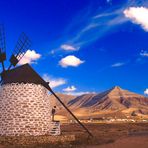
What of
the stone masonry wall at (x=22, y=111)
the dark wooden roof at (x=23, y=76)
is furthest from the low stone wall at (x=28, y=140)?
the dark wooden roof at (x=23, y=76)

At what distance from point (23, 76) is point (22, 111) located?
304cm

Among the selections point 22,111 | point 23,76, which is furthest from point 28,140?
point 23,76

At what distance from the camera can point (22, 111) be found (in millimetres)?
26531

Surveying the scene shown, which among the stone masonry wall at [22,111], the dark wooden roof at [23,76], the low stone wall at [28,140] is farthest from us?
the dark wooden roof at [23,76]

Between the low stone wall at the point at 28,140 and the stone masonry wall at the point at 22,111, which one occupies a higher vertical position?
the stone masonry wall at the point at 22,111

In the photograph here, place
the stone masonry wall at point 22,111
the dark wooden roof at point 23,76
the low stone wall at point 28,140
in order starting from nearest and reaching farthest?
the low stone wall at point 28,140 → the stone masonry wall at point 22,111 → the dark wooden roof at point 23,76

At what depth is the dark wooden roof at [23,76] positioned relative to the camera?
90.5ft

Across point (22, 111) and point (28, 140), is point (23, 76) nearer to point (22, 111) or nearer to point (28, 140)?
point (22, 111)

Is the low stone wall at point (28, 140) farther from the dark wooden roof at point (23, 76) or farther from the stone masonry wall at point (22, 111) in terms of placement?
the dark wooden roof at point (23, 76)

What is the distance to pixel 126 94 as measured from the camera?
191m

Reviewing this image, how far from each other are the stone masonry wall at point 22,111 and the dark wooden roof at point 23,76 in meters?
0.39

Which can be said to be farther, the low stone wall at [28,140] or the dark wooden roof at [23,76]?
the dark wooden roof at [23,76]

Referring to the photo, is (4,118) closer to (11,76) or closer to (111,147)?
(11,76)

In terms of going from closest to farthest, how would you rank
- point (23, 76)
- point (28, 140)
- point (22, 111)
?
point (28, 140)
point (22, 111)
point (23, 76)
